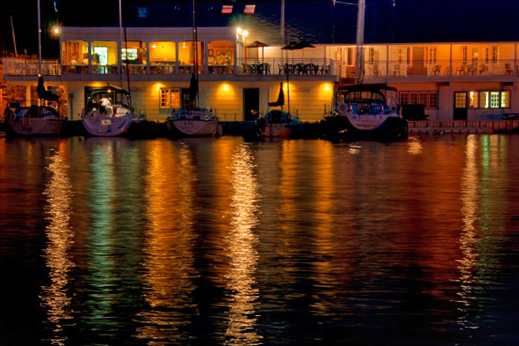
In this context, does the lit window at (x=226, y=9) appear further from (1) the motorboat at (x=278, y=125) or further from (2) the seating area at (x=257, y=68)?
(1) the motorboat at (x=278, y=125)

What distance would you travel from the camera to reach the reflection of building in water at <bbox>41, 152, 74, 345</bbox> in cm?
→ 1150

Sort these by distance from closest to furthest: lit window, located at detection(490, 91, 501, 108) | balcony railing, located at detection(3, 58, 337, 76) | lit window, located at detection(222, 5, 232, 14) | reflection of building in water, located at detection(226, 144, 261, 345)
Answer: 1. reflection of building in water, located at detection(226, 144, 261, 345)
2. balcony railing, located at detection(3, 58, 337, 76)
3. lit window, located at detection(490, 91, 501, 108)
4. lit window, located at detection(222, 5, 232, 14)

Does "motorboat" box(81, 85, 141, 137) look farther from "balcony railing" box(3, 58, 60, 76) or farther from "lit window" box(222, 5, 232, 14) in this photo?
"lit window" box(222, 5, 232, 14)

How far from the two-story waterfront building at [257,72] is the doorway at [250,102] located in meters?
0.07

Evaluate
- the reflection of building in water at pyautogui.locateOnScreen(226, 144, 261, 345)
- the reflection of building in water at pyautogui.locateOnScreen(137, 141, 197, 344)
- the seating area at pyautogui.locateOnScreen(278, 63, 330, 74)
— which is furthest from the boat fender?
the reflection of building in water at pyautogui.locateOnScreen(226, 144, 261, 345)

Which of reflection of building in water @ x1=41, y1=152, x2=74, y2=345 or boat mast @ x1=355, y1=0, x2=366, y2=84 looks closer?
reflection of building in water @ x1=41, y1=152, x2=74, y2=345

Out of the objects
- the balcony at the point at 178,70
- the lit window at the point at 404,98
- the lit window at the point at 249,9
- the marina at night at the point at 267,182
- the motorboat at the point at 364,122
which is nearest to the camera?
the marina at night at the point at 267,182

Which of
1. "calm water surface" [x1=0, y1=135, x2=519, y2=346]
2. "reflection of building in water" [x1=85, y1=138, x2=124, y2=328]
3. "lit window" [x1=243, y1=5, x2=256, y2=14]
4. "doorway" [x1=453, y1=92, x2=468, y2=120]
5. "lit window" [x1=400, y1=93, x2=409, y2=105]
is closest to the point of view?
"calm water surface" [x1=0, y1=135, x2=519, y2=346]

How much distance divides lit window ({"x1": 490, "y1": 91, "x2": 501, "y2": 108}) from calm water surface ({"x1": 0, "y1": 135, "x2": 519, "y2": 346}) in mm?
40994

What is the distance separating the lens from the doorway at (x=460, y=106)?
237ft

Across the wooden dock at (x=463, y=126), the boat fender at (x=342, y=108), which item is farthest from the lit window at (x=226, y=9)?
the boat fender at (x=342, y=108)

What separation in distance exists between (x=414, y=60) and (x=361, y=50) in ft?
23.0

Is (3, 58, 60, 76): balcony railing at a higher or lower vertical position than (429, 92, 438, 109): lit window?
higher

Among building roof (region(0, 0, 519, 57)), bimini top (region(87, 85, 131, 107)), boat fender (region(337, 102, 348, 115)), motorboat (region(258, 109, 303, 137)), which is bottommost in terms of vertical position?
motorboat (region(258, 109, 303, 137))
